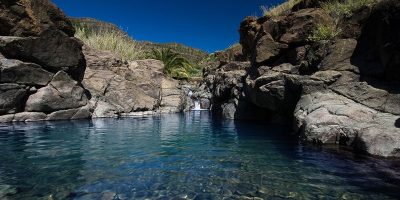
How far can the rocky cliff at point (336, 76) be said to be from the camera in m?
8.12

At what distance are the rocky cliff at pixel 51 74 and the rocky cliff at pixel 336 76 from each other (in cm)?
840

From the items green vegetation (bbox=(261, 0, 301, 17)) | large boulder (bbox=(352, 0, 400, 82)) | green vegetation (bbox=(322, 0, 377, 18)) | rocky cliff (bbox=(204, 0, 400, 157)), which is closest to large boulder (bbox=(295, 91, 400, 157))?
rocky cliff (bbox=(204, 0, 400, 157))

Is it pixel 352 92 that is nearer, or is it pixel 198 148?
pixel 198 148

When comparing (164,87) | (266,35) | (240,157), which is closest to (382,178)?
(240,157)

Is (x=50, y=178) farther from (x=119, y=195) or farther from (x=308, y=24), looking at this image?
(x=308, y=24)

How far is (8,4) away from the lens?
50.7 feet

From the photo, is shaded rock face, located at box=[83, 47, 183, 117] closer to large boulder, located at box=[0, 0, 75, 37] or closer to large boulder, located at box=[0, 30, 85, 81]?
large boulder, located at box=[0, 30, 85, 81]

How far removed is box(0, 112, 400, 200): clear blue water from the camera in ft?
15.6

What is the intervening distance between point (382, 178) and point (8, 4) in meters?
16.5

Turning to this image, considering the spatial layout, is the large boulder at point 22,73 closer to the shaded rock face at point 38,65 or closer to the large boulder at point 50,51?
the shaded rock face at point 38,65

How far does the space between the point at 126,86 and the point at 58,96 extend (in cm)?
508

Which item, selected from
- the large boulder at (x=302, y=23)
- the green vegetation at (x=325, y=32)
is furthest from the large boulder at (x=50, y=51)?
the green vegetation at (x=325, y=32)

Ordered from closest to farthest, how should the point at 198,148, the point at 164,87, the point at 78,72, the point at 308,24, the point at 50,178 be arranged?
the point at 50,178 → the point at 198,148 → the point at 308,24 → the point at 78,72 → the point at 164,87

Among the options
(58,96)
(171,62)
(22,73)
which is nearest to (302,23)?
(58,96)
